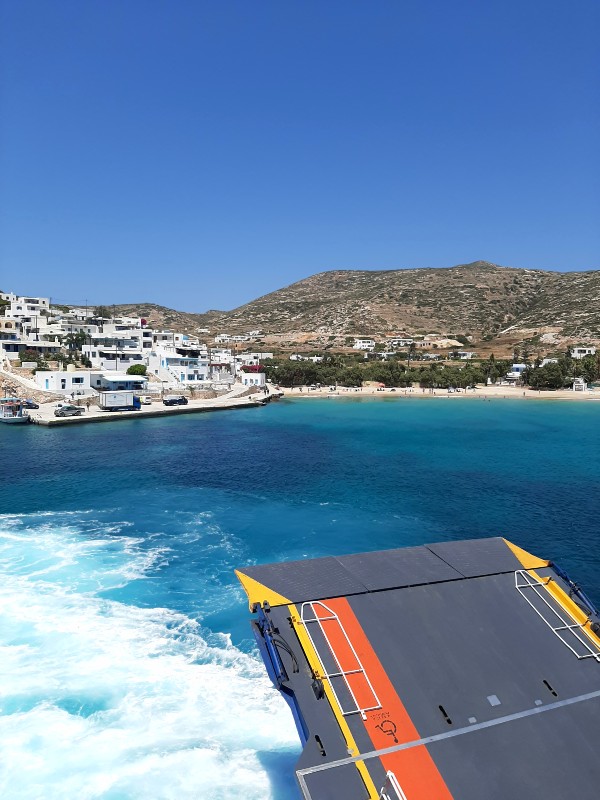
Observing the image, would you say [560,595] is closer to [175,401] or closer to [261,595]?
[261,595]

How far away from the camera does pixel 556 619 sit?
11719 millimetres

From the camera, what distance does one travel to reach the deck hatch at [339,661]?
30.7 feet

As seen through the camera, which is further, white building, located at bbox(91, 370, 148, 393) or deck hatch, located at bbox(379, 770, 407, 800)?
white building, located at bbox(91, 370, 148, 393)

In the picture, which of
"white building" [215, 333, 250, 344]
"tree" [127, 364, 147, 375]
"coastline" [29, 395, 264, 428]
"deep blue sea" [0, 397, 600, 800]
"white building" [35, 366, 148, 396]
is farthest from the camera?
"white building" [215, 333, 250, 344]

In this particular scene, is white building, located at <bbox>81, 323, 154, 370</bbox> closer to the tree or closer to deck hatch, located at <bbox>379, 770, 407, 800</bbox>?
the tree

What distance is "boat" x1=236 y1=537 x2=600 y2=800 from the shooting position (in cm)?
819

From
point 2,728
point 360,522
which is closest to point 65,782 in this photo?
point 2,728

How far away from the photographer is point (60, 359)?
81.8 meters

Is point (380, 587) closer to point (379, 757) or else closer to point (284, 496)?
point (379, 757)

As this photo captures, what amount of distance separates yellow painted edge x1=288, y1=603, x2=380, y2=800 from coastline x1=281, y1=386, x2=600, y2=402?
89243mm

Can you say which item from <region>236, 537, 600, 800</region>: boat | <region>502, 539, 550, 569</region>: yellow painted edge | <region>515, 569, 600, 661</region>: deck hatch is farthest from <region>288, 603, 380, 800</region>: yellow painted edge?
<region>502, 539, 550, 569</region>: yellow painted edge

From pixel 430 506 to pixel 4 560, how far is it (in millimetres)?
21251

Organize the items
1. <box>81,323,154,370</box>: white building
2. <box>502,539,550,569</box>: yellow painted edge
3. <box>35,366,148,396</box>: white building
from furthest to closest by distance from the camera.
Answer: <box>81,323,154,370</box>: white building, <box>35,366,148,396</box>: white building, <box>502,539,550,569</box>: yellow painted edge

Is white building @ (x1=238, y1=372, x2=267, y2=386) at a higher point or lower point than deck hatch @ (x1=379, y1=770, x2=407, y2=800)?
higher
